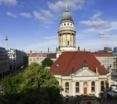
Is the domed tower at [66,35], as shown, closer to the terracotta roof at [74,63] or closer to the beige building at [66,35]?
the beige building at [66,35]

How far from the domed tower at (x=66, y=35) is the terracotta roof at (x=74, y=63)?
103 ft

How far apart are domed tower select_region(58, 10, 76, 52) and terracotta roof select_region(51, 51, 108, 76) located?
3140 cm

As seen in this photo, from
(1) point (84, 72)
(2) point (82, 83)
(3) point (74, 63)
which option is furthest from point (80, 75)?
(3) point (74, 63)

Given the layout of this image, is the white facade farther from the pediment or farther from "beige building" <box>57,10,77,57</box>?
"beige building" <box>57,10,77,57</box>

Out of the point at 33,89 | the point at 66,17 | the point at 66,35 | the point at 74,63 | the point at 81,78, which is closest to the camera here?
the point at 33,89

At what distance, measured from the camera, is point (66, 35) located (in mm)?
127062

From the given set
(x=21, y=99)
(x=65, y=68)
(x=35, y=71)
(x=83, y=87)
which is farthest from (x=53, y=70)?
(x=21, y=99)

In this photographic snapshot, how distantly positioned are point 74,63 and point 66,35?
41.2 metres

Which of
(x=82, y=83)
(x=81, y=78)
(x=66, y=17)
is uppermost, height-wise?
(x=66, y=17)

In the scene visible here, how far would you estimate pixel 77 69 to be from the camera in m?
83.5

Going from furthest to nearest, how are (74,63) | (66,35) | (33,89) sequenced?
(66,35) → (74,63) → (33,89)

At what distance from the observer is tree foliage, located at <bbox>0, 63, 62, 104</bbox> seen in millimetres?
50281

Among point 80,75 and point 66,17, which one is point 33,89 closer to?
point 80,75

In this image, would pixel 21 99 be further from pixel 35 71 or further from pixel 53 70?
pixel 53 70
